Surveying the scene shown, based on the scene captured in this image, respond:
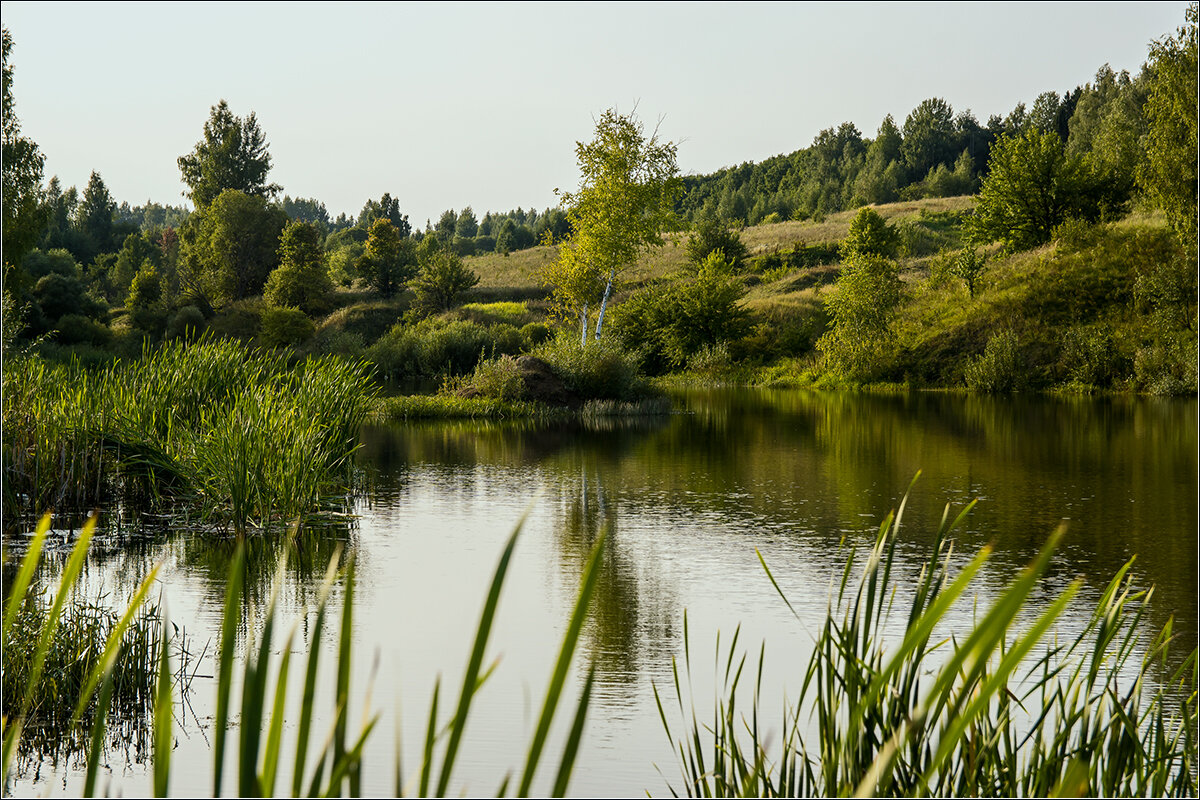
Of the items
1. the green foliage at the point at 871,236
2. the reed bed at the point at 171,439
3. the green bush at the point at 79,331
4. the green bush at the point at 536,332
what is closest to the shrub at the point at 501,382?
the reed bed at the point at 171,439

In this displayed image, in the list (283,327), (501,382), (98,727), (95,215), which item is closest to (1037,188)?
(501,382)

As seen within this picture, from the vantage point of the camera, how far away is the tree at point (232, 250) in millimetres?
57219

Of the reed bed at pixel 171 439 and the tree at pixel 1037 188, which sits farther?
the tree at pixel 1037 188

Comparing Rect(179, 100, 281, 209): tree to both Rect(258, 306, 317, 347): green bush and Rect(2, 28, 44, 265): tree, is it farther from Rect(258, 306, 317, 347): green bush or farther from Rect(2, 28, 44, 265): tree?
Rect(2, 28, 44, 265): tree

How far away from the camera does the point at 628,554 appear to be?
10.0m

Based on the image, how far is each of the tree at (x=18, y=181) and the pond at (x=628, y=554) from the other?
13922mm

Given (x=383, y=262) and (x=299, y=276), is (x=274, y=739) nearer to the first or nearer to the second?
(x=299, y=276)

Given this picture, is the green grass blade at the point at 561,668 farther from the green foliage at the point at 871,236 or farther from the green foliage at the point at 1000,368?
the green foliage at the point at 871,236

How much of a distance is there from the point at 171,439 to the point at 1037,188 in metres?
41.4

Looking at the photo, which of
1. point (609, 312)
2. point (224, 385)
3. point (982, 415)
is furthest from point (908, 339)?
point (224, 385)

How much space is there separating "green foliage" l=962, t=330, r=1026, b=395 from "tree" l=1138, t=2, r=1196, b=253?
19.9 ft

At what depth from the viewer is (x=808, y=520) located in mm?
11531

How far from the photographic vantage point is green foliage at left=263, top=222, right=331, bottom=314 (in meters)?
51.4

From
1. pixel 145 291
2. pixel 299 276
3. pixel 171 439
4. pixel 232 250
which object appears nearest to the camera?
pixel 171 439
